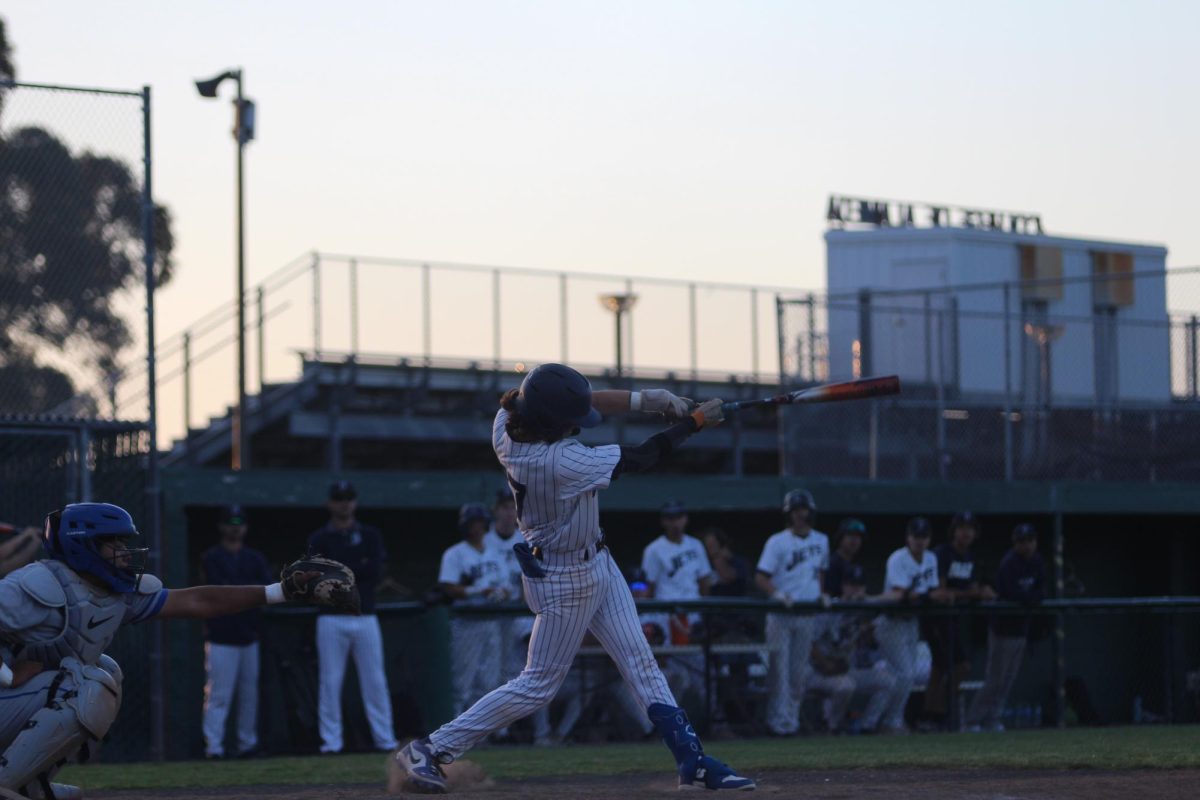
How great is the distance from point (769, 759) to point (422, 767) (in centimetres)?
277

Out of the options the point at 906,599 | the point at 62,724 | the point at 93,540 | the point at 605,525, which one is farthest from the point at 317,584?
the point at 605,525

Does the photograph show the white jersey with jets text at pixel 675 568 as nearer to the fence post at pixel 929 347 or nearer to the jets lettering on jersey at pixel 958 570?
→ the jets lettering on jersey at pixel 958 570

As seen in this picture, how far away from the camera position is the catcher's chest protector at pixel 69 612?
5.66 m

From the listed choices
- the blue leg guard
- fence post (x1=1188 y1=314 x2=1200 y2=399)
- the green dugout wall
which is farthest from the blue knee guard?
fence post (x1=1188 y1=314 x2=1200 y2=399)

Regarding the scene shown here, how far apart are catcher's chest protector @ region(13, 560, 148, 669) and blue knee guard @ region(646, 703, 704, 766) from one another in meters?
1.95

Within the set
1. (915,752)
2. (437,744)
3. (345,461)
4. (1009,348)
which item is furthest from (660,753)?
(345,461)

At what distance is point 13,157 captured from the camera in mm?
11211

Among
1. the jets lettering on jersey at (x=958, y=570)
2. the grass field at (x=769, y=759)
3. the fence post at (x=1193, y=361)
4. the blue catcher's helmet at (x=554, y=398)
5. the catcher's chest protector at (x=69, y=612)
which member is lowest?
the grass field at (x=769, y=759)

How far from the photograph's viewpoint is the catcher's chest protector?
566 cm

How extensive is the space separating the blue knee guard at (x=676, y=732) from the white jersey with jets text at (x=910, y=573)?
264 inches

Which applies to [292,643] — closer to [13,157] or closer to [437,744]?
[13,157]

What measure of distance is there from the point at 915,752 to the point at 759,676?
2.79 metres

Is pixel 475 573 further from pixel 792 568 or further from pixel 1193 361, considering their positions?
pixel 1193 361

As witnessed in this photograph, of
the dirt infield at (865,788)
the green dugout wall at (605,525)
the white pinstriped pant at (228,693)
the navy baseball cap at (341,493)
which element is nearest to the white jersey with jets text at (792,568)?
the green dugout wall at (605,525)
